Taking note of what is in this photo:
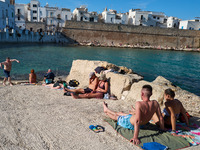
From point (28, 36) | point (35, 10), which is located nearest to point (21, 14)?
point (35, 10)

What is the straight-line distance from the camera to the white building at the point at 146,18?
5034 centimetres

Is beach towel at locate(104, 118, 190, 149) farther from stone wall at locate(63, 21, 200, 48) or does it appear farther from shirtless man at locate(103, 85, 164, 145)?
stone wall at locate(63, 21, 200, 48)

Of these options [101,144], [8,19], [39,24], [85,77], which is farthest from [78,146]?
[39,24]

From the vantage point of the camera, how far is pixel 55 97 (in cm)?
570

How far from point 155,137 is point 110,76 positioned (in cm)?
338

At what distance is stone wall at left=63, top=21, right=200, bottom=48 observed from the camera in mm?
42000

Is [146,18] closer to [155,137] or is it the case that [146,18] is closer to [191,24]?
[191,24]

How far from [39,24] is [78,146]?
143ft

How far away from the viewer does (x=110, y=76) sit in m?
6.43

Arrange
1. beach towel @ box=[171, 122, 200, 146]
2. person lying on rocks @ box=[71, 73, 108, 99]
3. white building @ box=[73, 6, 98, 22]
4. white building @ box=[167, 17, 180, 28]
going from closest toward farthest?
beach towel @ box=[171, 122, 200, 146], person lying on rocks @ box=[71, 73, 108, 99], white building @ box=[73, 6, 98, 22], white building @ box=[167, 17, 180, 28]

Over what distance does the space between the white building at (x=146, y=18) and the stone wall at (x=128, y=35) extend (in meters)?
7.49

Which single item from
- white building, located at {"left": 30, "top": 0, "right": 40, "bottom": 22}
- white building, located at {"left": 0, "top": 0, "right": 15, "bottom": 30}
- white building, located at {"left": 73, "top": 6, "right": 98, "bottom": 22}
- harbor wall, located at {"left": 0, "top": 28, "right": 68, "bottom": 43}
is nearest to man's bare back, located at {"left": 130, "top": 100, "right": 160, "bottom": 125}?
harbor wall, located at {"left": 0, "top": 28, "right": 68, "bottom": 43}

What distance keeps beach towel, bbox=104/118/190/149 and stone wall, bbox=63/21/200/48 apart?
40.2m

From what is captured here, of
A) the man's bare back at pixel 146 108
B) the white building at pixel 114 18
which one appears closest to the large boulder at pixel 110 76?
the man's bare back at pixel 146 108
